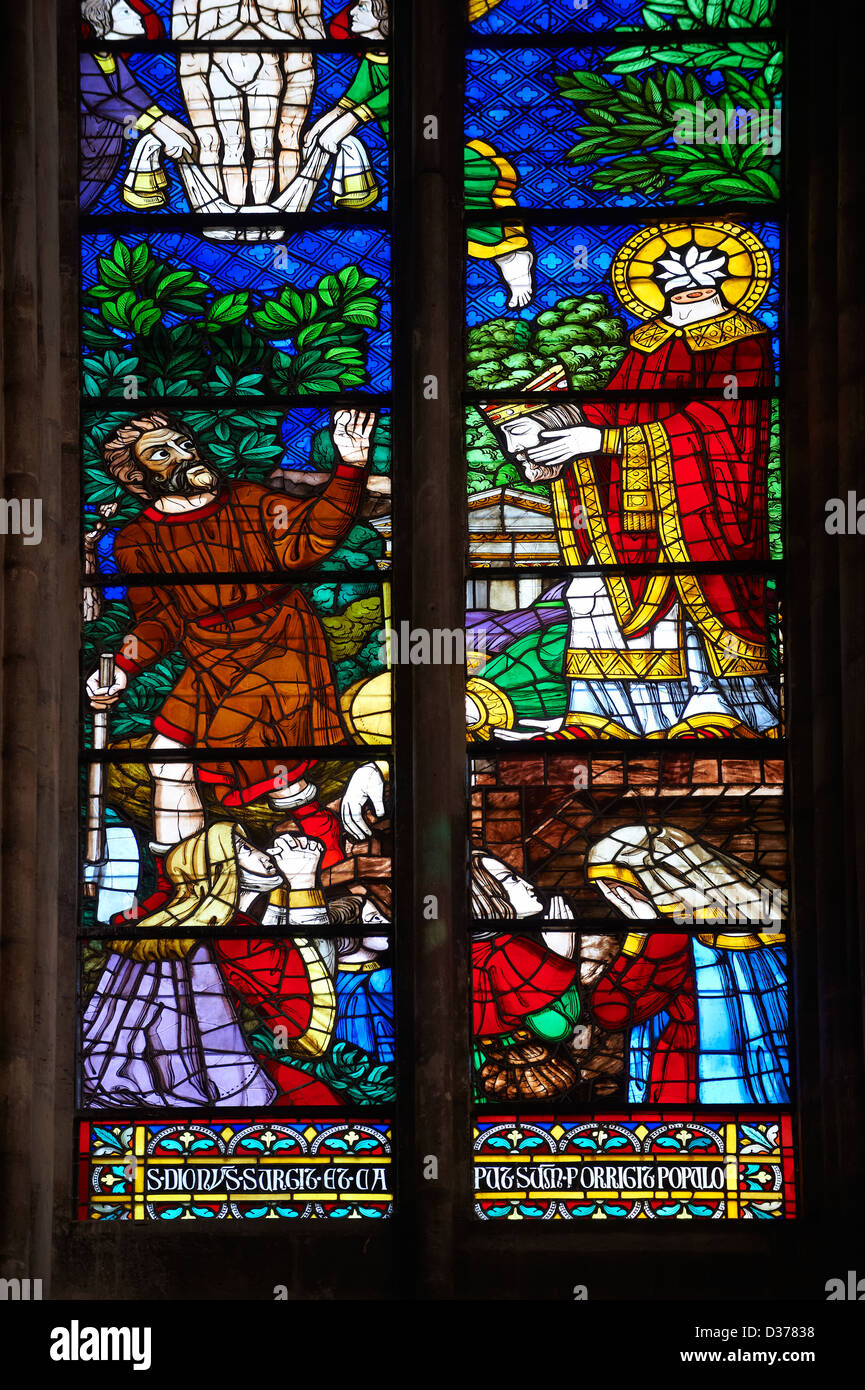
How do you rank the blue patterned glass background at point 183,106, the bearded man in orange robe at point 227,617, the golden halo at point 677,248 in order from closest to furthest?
the bearded man in orange robe at point 227,617 < the golden halo at point 677,248 < the blue patterned glass background at point 183,106

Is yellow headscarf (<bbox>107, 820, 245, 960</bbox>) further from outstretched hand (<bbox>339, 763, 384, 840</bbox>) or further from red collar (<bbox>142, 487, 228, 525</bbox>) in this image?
red collar (<bbox>142, 487, 228, 525</bbox>)

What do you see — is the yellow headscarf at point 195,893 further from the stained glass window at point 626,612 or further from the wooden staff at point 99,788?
the stained glass window at point 626,612

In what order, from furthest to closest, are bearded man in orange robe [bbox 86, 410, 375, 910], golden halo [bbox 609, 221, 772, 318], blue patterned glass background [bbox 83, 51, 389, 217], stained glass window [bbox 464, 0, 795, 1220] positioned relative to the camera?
blue patterned glass background [bbox 83, 51, 389, 217] < golden halo [bbox 609, 221, 772, 318] < bearded man in orange robe [bbox 86, 410, 375, 910] < stained glass window [bbox 464, 0, 795, 1220]

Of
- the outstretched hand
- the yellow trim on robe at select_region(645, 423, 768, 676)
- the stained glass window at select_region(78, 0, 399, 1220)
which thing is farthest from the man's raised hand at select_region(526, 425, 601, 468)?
the outstretched hand

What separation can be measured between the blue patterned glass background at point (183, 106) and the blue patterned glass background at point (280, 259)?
3.5 inches

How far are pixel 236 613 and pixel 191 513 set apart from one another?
334 millimetres

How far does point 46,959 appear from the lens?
18.4ft

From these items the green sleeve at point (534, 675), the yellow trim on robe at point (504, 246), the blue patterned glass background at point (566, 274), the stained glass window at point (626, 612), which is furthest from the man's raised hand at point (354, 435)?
the green sleeve at point (534, 675)

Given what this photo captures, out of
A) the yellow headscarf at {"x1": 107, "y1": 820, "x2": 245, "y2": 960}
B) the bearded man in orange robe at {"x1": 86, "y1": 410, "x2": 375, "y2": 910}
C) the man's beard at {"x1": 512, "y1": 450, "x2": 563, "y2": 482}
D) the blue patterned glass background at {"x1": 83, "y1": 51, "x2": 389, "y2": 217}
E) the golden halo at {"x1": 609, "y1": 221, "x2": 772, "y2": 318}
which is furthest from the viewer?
the blue patterned glass background at {"x1": 83, "y1": 51, "x2": 389, "y2": 217}

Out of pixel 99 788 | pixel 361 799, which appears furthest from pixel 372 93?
pixel 99 788

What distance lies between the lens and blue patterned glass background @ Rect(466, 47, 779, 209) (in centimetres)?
624

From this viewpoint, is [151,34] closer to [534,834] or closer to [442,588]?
[442,588]

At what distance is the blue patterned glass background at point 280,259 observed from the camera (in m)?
6.18

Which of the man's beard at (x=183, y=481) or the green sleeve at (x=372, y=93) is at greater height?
the green sleeve at (x=372, y=93)
